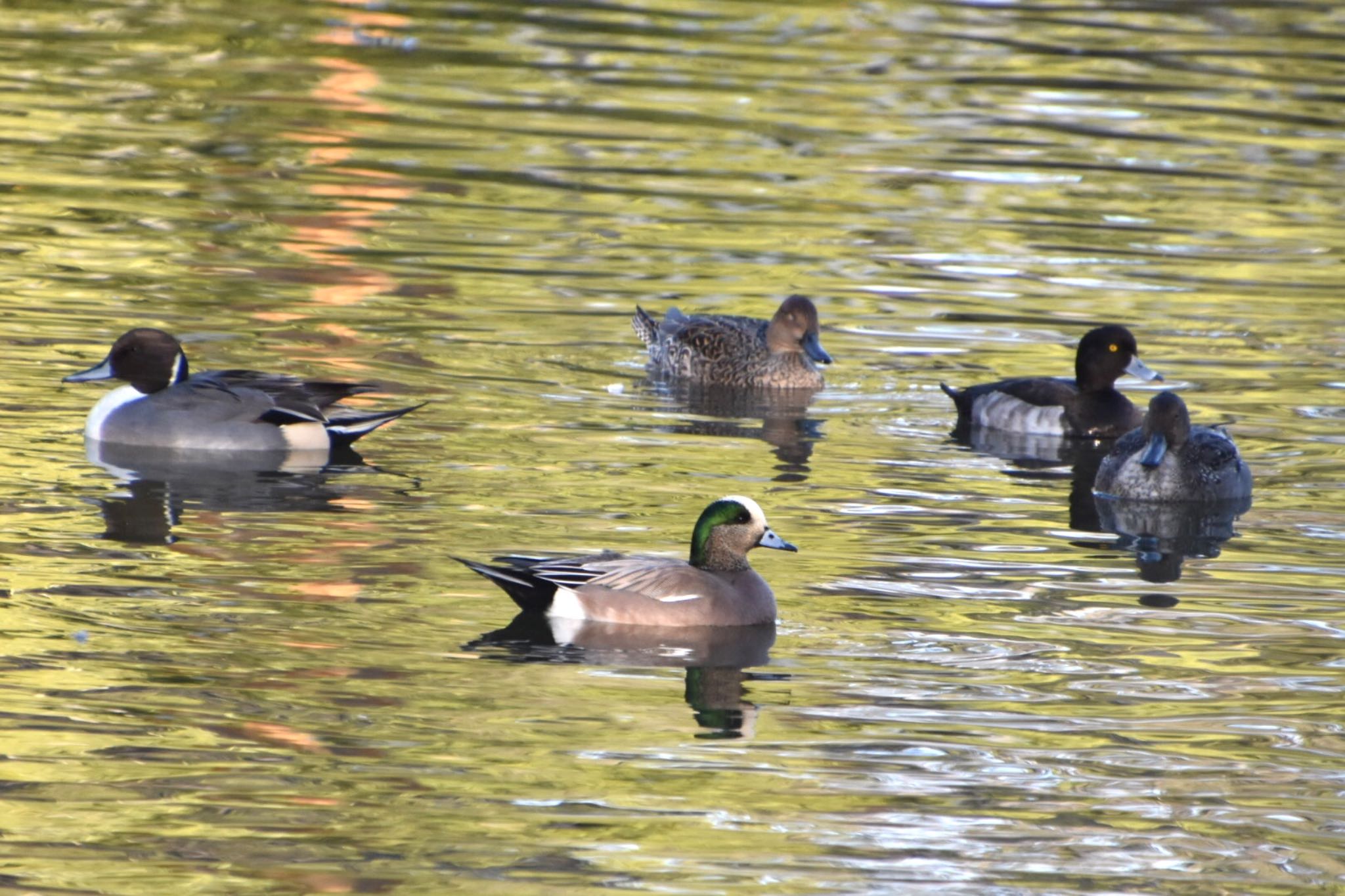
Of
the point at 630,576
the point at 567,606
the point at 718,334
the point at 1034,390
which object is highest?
the point at 718,334

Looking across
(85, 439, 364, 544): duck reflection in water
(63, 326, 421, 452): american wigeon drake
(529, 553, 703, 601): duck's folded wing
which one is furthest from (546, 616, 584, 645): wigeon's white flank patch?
(63, 326, 421, 452): american wigeon drake

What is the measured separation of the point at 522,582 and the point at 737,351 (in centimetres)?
671

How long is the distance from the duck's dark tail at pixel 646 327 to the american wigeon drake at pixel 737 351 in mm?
35

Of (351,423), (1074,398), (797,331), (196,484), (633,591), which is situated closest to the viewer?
(633,591)

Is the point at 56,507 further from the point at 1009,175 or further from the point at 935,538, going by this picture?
the point at 1009,175

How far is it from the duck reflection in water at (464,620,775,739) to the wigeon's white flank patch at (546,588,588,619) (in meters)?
0.03

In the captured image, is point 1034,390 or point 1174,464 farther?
point 1034,390

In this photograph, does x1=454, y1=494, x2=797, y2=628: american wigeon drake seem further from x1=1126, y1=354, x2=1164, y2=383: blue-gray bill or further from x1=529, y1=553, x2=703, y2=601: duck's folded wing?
x1=1126, y1=354, x2=1164, y2=383: blue-gray bill

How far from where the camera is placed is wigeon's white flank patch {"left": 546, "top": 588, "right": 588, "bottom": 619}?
982 centimetres

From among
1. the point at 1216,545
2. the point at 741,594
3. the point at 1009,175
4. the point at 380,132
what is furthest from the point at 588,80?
the point at 741,594

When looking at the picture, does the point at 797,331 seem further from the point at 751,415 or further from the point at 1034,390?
the point at 1034,390

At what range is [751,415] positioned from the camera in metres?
15.4

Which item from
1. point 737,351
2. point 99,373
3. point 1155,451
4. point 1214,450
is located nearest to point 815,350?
point 737,351

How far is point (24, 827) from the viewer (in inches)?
294
